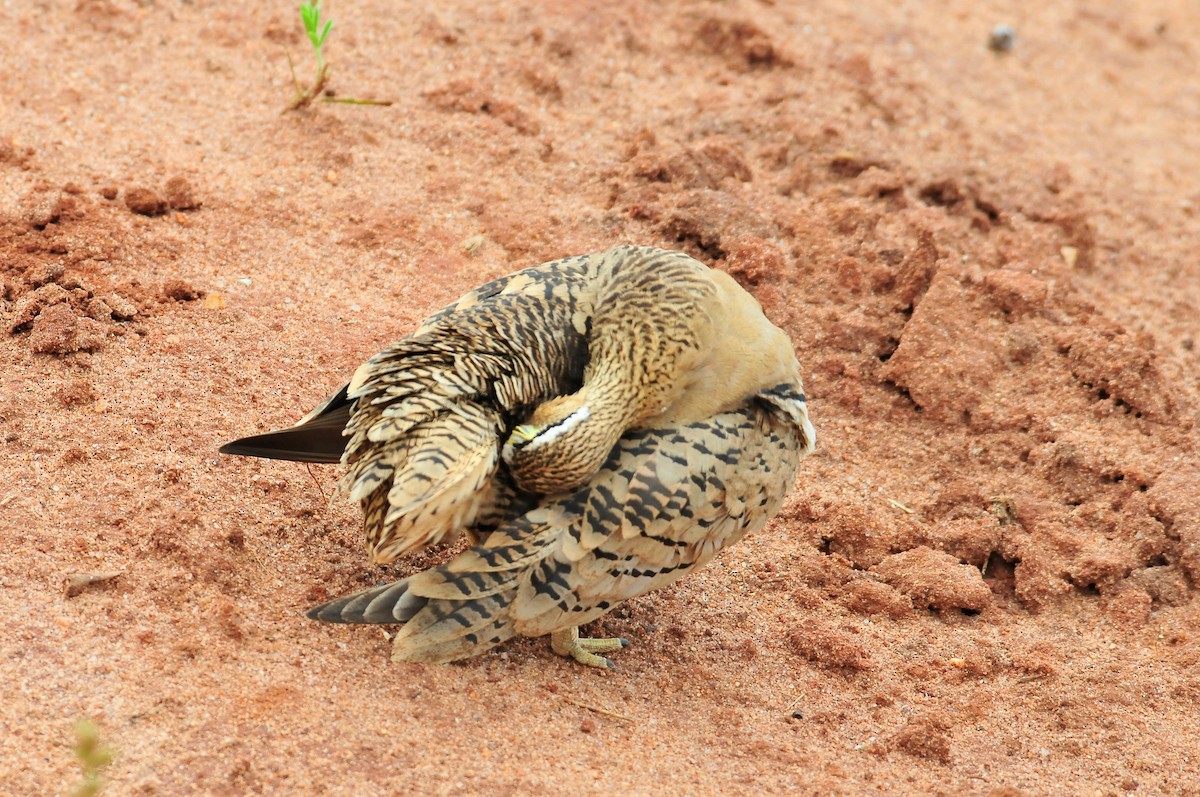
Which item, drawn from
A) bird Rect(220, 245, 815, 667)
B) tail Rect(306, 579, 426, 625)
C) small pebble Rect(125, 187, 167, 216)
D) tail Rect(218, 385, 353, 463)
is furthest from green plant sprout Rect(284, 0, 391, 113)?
tail Rect(306, 579, 426, 625)

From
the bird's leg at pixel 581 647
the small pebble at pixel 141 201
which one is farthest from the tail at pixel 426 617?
the small pebble at pixel 141 201

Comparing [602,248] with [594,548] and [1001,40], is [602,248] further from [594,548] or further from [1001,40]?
[1001,40]

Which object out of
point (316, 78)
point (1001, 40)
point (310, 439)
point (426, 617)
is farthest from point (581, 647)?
point (1001, 40)

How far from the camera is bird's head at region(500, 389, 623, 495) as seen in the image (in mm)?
3965

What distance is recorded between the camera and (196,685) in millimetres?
3896

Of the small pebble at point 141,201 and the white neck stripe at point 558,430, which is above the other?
the white neck stripe at point 558,430

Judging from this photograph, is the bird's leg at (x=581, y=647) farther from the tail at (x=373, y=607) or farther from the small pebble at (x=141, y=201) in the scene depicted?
the small pebble at (x=141, y=201)

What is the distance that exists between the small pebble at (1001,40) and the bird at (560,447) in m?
5.13

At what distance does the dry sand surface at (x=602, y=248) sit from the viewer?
160 inches

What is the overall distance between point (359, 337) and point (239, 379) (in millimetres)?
584

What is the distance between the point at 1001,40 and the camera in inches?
345

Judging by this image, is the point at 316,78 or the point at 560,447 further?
the point at 316,78

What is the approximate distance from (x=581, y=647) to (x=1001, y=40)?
6.20 meters

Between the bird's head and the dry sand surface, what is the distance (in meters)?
0.78
